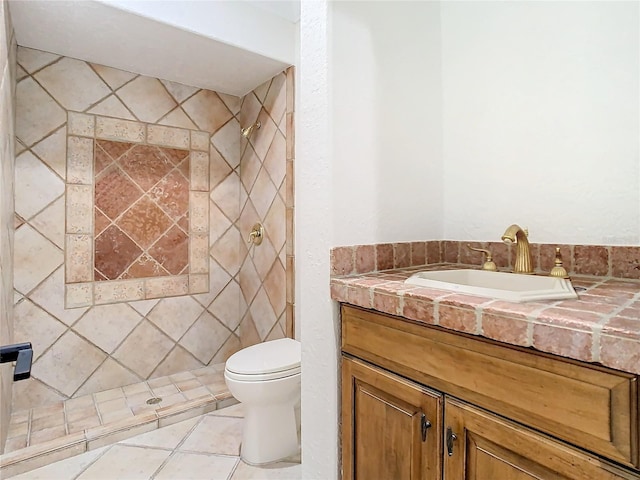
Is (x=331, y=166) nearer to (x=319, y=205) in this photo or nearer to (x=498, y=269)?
(x=319, y=205)

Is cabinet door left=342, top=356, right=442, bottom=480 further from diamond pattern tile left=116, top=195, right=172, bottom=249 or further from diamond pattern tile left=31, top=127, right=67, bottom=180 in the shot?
diamond pattern tile left=31, top=127, right=67, bottom=180

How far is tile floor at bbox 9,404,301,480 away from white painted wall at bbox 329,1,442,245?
1224 mm

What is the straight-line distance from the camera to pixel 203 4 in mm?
1970

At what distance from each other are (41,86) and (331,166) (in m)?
2.01

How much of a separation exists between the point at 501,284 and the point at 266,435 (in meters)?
1.27

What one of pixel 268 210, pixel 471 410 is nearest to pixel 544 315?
pixel 471 410

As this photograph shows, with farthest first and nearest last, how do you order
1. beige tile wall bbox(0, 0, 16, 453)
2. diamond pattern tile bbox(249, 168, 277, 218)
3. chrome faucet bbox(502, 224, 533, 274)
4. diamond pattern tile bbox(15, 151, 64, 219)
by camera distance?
diamond pattern tile bbox(249, 168, 277, 218) < diamond pattern tile bbox(15, 151, 64, 219) < beige tile wall bbox(0, 0, 16, 453) < chrome faucet bbox(502, 224, 533, 274)

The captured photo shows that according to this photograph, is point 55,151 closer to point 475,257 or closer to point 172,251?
point 172,251

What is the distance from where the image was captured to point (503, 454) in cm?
78

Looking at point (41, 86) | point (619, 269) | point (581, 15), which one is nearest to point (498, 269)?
point (619, 269)

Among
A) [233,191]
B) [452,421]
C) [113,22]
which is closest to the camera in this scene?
[452,421]

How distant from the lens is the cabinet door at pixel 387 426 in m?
0.91

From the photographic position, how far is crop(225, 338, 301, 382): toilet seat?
168cm

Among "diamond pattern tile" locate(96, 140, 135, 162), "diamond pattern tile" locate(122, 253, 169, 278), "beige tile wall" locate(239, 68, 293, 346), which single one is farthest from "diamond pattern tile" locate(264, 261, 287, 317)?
"diamond pattern tile" locate(96, 140, 135, 162)
